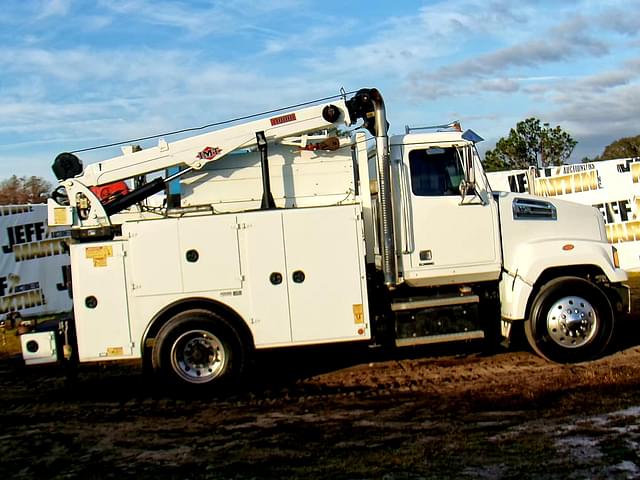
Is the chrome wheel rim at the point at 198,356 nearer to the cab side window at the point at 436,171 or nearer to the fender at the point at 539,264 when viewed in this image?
the cab side window at the point at 436,171

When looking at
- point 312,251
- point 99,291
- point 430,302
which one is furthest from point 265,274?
point 430,302

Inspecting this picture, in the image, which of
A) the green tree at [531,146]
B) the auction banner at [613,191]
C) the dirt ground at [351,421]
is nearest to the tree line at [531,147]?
the green tree at [531,146]

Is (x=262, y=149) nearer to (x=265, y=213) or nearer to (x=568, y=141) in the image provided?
(x=265, y=213)

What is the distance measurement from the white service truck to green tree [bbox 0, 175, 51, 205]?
2268cm

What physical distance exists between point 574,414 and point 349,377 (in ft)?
10.1

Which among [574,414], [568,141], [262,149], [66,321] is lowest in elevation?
[574,414]

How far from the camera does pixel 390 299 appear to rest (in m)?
9.21

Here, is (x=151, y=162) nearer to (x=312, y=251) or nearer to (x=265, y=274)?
(x=265, y=274)

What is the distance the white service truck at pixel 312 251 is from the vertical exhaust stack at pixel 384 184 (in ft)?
0.06

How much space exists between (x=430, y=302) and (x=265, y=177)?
2545 millimetres

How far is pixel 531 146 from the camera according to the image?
3434 cm

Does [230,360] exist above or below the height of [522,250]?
below

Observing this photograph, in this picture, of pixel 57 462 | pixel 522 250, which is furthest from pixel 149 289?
pixel 522 250

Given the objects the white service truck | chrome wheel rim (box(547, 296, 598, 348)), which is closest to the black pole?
the white service truck
